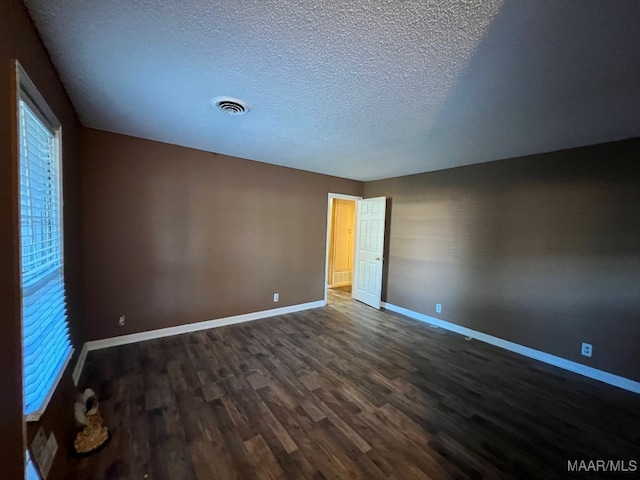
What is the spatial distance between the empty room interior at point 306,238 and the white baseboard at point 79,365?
42 millimetres

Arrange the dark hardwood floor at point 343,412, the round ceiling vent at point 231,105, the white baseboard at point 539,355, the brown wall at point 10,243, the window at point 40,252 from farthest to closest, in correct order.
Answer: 1. the white baseboard at point 539,355
2. the round ceiling vent at point 231,105
3. the dark hardwood floor at point 343,412
4. the window at point 40,252
5. the brown wall at point 10,243

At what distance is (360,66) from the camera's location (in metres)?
1.55

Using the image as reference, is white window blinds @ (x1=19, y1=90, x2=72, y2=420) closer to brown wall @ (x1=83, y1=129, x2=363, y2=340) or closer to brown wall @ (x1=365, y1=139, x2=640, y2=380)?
brown wall @ (x1=83, y1=129, x2=363, y2=340)

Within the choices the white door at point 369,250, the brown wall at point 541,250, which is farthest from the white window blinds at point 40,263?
the brown wall at point 541,250

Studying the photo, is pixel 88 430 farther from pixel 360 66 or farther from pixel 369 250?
pixel 369 250

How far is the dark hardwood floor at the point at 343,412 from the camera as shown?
5.24 ft

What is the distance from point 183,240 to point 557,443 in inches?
161

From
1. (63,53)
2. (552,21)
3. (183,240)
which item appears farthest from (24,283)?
(552,21)

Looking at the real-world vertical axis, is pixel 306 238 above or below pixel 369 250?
above

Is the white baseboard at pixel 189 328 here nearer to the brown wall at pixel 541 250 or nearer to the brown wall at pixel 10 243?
the brown wall at pixel 10 243

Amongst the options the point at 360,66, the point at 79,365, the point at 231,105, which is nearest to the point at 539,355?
the point at 360,66

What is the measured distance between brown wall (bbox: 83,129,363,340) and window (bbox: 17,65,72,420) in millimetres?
1042

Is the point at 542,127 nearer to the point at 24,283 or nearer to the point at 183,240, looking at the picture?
the point at 24,283

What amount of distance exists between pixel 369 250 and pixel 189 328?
10.8 ft
